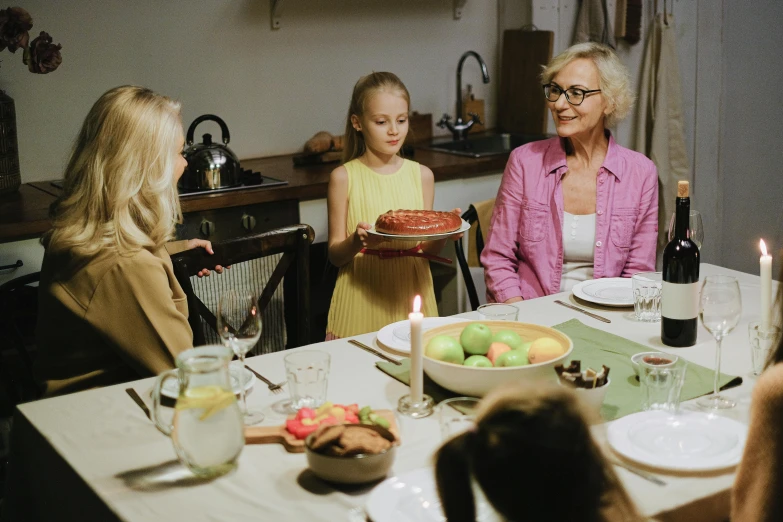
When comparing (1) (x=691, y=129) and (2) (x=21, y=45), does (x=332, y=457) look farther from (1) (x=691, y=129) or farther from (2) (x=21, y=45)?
(1) (x=691, y=129)

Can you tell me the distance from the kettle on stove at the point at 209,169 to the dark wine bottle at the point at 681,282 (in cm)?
175

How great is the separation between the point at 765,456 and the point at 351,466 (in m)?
0.54

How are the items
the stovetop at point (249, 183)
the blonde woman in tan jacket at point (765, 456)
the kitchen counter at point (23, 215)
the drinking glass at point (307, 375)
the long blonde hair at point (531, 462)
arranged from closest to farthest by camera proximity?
1. the long blonde hair at point (531, 462)
2. the blonde woman in tan jacket at point (765, 456)
3. the drinking glass at point (307, 375)
4. the kitchen counter at point (23, 215)
5. the stovetop at point (249, 183)

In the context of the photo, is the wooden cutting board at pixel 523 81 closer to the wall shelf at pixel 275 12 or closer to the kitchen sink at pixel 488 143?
the kitchen sink at pixel 488 143

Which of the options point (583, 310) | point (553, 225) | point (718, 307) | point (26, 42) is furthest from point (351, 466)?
point (26, 42)

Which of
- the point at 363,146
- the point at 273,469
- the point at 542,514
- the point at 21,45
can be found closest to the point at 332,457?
the point at 273,469

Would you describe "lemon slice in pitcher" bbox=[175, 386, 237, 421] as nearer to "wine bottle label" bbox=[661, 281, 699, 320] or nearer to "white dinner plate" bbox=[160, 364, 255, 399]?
"white dinner plate" bbox=[160, 364, 255, 399]

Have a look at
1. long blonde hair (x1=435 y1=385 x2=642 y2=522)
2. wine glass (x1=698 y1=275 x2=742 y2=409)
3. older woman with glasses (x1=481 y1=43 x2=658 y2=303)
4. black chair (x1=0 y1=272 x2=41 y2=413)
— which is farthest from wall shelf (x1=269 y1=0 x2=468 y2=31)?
long blonde hair (x1=435 y1=385 x2=642 y2=522)

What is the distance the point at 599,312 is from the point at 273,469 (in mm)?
1006

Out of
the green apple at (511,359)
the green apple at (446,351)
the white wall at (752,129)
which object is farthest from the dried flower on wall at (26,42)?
the white wall at (752,129)

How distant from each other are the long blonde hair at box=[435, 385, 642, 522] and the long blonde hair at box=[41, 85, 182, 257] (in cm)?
125

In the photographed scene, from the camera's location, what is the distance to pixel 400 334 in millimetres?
1902

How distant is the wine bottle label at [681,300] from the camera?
179 cm

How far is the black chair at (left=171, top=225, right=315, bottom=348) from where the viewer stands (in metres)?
1.99
